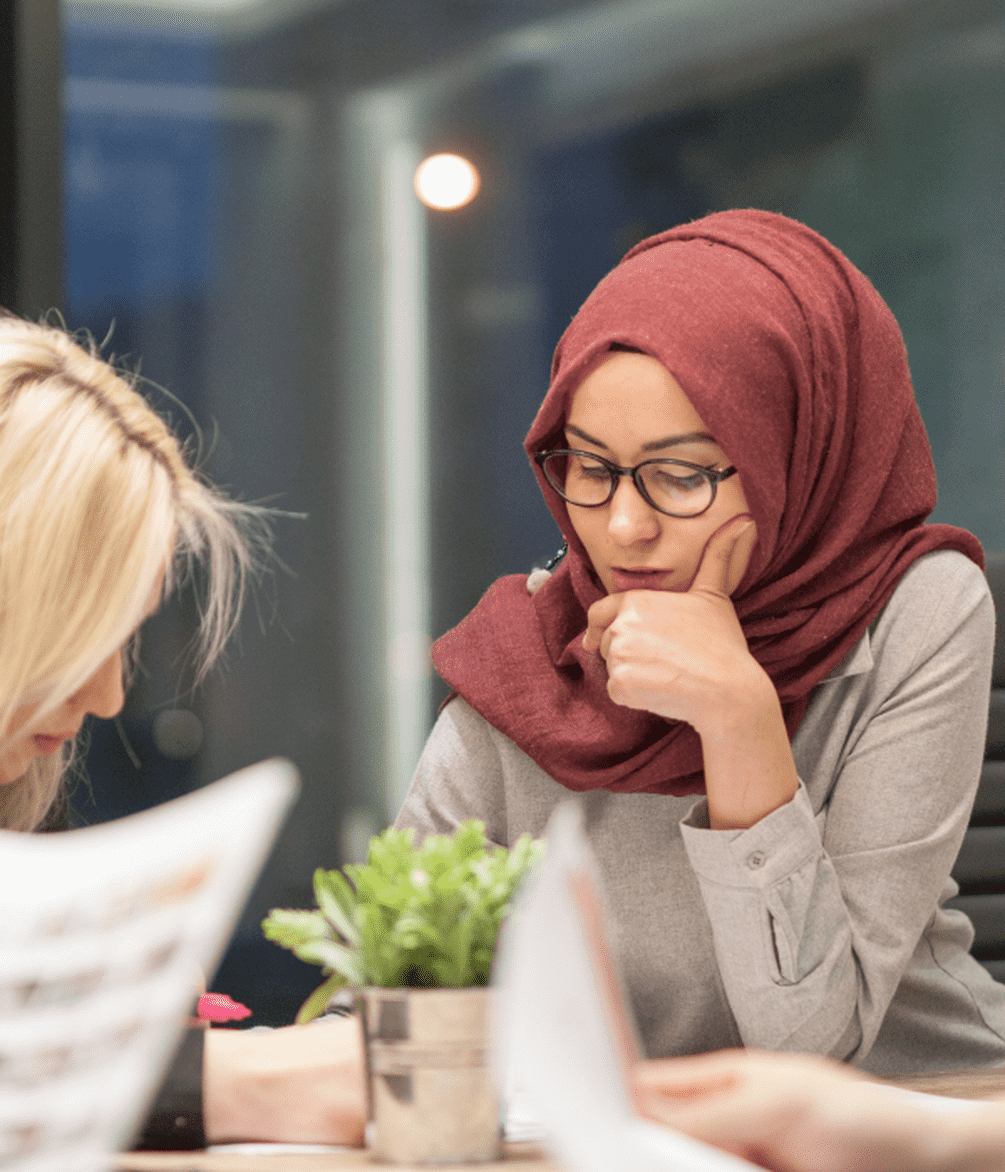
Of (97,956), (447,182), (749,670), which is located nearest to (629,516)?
(749,670)

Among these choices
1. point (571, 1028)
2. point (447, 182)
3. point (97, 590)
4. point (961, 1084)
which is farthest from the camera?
point (447, 182)

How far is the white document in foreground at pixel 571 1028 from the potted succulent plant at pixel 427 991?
264 millimetres

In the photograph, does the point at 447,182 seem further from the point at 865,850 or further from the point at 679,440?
the point at 865,850

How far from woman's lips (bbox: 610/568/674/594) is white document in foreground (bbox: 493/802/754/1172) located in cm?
84

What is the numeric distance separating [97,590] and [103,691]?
0.16m

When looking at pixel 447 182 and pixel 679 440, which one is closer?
pixel 679 440

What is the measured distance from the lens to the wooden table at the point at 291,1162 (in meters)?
0.67

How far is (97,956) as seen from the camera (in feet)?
1.46

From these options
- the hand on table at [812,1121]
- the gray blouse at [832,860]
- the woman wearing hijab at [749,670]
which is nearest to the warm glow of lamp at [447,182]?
the woman wearing hijab at [749,670]

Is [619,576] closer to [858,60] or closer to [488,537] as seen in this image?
[488,537]

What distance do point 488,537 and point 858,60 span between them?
3.97ft

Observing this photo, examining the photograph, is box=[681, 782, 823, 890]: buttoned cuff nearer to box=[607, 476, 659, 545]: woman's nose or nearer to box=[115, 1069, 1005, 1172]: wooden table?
box=[607, 476, 659, 545]: woman's nose

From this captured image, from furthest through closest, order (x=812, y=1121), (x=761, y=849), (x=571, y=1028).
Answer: (x=761, y=849)
(x=812, y=1121)
(x=571, y=1028)

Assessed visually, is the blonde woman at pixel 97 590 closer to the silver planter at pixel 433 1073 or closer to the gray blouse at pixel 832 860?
the silver planter at pixel 433 1073
